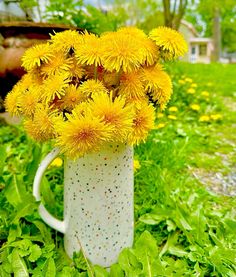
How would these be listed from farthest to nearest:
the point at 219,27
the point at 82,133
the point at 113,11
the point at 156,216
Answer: the point at 219,27 < the point at 113,11 < the point at 156,216 < the point at 82,133

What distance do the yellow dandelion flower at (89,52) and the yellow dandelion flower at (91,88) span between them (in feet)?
0.15

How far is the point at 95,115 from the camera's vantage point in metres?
0.96

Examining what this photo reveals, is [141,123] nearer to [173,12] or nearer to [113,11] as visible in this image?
[173,12]

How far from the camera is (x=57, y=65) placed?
1048 mm

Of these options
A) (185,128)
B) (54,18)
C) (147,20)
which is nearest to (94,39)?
(185,128)

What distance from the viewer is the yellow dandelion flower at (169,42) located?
1.02 metres

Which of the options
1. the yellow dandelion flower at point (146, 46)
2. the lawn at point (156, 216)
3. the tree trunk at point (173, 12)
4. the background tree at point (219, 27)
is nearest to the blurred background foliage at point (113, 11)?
the tree trunk at point (173, 12)

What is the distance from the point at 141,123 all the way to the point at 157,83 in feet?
0.36

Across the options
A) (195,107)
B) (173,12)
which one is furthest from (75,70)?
(173,12)

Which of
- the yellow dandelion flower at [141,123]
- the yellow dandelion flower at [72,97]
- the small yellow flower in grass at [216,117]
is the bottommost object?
the small yellow flower in grass at [216,117]

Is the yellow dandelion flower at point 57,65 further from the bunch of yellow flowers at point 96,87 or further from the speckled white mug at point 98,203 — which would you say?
the speckled white mug at point 98,203

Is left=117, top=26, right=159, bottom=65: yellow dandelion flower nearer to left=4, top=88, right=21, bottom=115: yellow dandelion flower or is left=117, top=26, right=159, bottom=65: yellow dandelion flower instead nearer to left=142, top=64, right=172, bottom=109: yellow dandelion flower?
left=142, top=64, right=172, bottom=109: yellow dandelion flower

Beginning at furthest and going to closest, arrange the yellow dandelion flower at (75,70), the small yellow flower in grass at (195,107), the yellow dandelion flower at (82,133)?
the small yellow flower in grass at (195,107) < the yellow dandelion flower at (75,70) < the yellow dandelion flower at (82,133)

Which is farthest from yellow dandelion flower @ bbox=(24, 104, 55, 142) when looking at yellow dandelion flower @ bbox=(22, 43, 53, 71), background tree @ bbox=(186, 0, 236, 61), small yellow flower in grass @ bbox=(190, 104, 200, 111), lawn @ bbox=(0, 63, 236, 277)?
background tree @ bbox=(186, 0, 236, 61)
